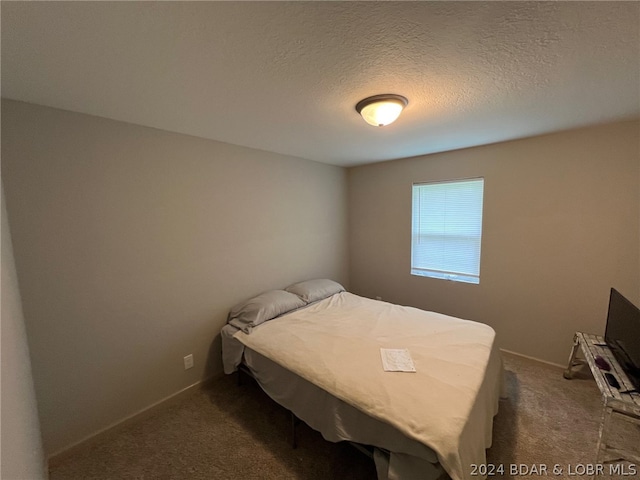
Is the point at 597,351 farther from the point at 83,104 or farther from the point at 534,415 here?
the point at 83,104

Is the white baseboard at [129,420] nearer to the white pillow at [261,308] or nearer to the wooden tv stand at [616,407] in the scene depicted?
the white pillow at [261,308]

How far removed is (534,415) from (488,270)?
1.35m

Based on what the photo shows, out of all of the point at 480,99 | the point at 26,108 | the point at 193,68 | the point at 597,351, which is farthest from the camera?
the point at 597,351

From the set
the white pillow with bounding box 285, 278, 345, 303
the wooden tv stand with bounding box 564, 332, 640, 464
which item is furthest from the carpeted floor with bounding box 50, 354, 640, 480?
the white pillow with bounding box 285, 278, 345, 303

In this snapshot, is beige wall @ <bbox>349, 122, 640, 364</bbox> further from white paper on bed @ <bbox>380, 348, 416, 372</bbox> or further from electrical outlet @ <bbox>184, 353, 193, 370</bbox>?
electrical outlet @ <bbox>184, 353, 193, 370</bbox>

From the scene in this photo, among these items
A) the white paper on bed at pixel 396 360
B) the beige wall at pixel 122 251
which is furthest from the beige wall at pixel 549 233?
the beige wall at pixel 122 251

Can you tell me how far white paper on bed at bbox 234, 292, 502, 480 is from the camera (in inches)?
48.4

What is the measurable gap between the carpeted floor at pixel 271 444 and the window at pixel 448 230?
1.33 m

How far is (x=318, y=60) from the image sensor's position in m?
1.23

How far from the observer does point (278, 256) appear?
A: 120 inches

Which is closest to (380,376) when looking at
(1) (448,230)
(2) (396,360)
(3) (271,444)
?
(2) (396,360)

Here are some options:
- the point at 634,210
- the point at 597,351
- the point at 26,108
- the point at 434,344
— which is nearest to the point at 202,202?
the point at 26,108

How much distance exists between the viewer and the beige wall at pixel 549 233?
2170 millimetres

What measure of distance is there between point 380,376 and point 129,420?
78.5 inches
